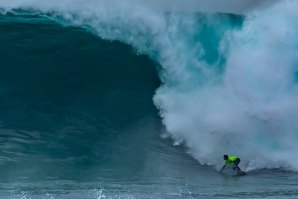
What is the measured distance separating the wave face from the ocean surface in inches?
1.0

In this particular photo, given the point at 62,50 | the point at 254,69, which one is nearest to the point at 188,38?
the point at 254,69

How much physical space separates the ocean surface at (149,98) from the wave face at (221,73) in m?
0.02

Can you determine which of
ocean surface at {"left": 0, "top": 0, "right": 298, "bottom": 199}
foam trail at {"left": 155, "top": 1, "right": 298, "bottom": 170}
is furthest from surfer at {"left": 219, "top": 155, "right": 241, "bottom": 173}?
foam trail at {"left": 155, "top": 1, "right": 298, "bottom": 170}

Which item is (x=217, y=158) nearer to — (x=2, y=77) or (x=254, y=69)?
(x=254, y=69)

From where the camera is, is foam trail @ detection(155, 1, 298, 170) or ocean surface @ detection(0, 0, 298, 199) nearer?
ocean surface @ detection(0, 0, 298, 199)

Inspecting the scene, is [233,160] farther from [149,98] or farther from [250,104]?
[149,98]

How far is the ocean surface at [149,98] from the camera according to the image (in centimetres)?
1370

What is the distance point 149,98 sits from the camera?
1639cm

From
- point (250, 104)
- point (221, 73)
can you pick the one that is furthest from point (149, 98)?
point (250, 104)

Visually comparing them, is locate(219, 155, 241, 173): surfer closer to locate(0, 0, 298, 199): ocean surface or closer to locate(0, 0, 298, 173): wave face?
locate(0, 0, 298, 199): ocean surface

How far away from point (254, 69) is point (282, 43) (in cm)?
94

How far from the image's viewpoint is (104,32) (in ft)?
58.3

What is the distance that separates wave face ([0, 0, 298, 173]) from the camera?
1492 cm

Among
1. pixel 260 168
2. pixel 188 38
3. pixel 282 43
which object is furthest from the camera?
pixel 188 38
